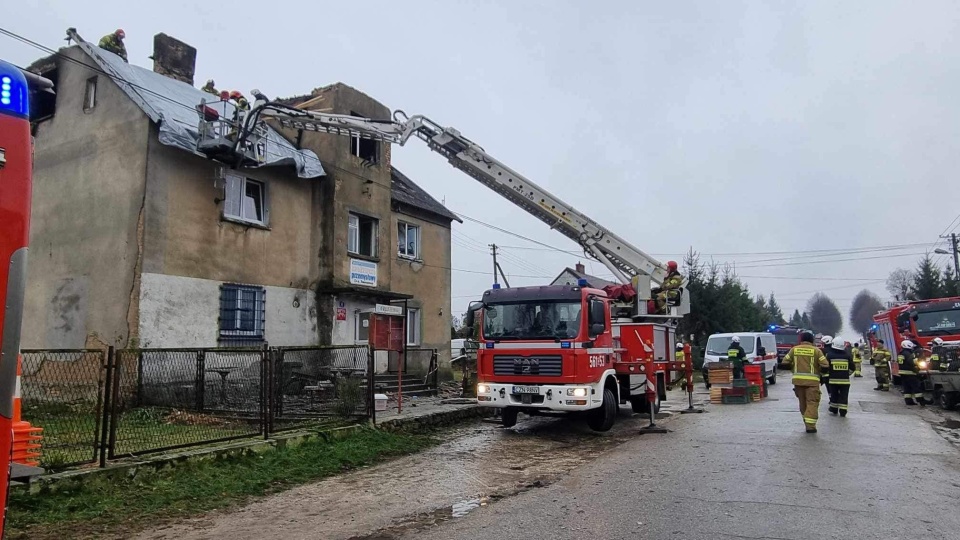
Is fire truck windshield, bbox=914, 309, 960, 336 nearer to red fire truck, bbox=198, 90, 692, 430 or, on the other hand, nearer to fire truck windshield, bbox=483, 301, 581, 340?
red fire truck, bbox=198, 90, 692, 430

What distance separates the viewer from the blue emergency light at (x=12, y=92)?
136 inches

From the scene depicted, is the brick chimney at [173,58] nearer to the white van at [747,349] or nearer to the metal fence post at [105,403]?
the metal fence post at [105,403]

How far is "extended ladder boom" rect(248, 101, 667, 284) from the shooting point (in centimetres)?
1612

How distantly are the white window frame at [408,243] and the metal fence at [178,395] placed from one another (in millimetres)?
9894

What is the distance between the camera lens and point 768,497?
22.2 feet

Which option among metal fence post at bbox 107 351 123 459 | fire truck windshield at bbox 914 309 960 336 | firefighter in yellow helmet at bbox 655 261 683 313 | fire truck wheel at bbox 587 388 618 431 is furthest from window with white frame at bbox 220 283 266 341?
fire truck windshield at bbox 914 309 960 336

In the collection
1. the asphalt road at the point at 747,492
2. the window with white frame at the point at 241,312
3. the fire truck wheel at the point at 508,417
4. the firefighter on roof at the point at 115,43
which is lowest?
the asphalt road at the point at 747,492

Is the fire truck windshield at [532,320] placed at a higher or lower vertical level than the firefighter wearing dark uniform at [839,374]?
higher

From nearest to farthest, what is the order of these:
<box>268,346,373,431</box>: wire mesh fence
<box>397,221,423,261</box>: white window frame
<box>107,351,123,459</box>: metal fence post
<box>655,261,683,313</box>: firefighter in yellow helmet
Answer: <box>107,351,123,459</box>: metal fence post → <box>268,346,373,431</box>: wire mesh fence → <box>655,261,683,313</box>: firefighter in yellow helmet → <box>397,221,423,261</box>: white window frame

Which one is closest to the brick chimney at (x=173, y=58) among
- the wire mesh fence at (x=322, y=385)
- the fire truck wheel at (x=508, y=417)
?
the wire mesh fence at (x=322, y=385)

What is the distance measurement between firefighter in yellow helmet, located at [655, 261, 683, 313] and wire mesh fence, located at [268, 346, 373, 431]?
7004 mm

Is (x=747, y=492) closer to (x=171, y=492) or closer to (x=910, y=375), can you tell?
(x=171, y=492)

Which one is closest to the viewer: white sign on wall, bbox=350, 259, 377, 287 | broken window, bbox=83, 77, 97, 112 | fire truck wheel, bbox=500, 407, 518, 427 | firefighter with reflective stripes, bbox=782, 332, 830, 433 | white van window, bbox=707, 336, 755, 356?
firefighter with reflective stripes, bbox=782, 332, 830, 433

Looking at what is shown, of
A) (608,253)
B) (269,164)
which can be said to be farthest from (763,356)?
(269,164)
